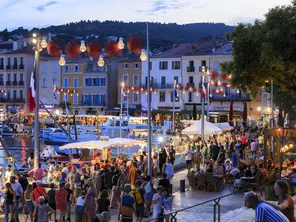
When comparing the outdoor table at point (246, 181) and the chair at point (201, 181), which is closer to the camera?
the outdoor table at point (246, 181)

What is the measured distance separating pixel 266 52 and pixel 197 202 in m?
5.82

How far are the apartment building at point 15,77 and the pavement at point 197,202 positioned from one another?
71366mm

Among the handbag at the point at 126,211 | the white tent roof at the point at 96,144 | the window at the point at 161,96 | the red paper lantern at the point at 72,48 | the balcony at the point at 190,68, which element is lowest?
the handbag at the point at 126,211

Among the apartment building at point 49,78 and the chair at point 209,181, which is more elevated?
the apartment building at point 49,78

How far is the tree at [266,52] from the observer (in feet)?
68.0

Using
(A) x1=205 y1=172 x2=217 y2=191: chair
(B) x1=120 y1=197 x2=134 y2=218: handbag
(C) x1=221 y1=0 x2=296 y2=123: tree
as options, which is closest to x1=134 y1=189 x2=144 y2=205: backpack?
(B) x1=120 y1=197 x2=134 y2=218: handbag

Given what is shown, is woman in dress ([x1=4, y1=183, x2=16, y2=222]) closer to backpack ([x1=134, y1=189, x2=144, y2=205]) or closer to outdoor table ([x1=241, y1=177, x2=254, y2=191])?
backpack ([x1=134, y1=189, x2=144, y2=205])

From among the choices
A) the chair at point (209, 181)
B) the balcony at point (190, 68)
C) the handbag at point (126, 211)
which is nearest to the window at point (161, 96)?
the balcony at point (190, 68)

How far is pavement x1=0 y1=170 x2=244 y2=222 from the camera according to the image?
49.3ft

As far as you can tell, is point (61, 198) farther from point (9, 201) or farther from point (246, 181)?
point (246, 181)

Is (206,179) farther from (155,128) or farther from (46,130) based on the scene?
(46,130)

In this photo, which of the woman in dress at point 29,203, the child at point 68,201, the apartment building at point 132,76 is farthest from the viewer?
the apartment building at point 132,76

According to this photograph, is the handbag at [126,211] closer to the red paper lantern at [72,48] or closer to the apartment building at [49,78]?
the red paper lantern at [72,48]

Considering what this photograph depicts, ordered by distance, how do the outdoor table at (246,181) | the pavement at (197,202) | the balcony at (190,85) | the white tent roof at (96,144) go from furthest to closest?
1. the balcony at (190,85)
2. the white tent roof at (96,144)
3. the outdoor table at (246,181)
4. the pavement at (197,202)
